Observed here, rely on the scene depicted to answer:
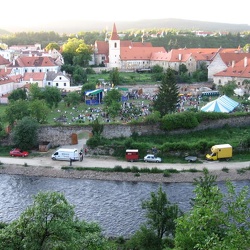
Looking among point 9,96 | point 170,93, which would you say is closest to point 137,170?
point 170,93

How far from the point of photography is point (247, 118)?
30375 mm

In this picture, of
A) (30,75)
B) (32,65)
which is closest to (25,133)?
(30,75)

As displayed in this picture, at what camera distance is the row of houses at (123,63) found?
44219 mm

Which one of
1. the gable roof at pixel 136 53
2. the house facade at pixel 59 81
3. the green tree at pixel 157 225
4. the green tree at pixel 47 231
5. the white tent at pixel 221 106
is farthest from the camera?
the gable roof at pixel 136 53

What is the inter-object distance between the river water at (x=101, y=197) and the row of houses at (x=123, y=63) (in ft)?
60.9

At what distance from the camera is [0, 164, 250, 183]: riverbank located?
2216 centimetres

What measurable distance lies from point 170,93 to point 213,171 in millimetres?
10131

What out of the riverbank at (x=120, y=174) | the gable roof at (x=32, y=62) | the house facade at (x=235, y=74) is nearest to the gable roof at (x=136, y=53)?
the gable roof at (x=32, y=62)

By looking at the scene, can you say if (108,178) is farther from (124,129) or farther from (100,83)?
(100,83)

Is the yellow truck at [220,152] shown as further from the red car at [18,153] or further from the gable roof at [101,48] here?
the gable roof at [101,48]

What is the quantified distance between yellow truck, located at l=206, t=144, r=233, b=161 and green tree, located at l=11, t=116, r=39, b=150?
10128mm

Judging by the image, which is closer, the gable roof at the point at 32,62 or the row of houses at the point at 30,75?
the row of houses at the point at 30,75

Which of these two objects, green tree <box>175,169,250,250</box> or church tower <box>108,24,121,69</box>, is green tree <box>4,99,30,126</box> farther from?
church tower <box>108,24,121,69</box>

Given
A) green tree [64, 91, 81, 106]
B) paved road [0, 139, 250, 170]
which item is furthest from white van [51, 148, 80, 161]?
green tree [64, 91, 81, 106]
